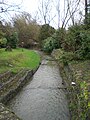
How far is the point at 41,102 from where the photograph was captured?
410 inches

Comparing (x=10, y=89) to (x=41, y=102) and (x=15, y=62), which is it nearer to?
(x=41, y=102)

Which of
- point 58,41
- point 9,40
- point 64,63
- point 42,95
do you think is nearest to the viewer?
point 42,95

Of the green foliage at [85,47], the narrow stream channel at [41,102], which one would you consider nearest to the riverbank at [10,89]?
the narrow stream channel at [41,102]

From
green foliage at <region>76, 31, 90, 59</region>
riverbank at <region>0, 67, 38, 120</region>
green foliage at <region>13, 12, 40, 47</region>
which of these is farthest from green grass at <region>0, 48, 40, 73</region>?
green foliage at <region>13, 12, 40, 47</region>

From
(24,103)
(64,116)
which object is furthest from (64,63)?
(64,116)

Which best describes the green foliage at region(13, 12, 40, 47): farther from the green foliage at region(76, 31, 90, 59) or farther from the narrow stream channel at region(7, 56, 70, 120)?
the narrow stream channel at region(7, 56, 70, 120)

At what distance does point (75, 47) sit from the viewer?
2103cm

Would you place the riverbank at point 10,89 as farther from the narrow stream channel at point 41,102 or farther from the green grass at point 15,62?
the green grass at point 15,62

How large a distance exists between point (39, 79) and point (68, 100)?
547cm

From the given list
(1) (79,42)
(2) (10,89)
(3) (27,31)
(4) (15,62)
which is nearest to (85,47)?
(1) (79,42)

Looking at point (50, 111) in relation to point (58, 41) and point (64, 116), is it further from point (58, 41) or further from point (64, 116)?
point (58, 41)

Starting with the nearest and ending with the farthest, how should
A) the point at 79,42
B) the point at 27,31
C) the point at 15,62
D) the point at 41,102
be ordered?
the point at 41,102 → the point at 15,62 → the point at 79,42 → the point at 27,31

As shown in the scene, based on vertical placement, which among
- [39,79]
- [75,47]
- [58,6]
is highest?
[58,6]

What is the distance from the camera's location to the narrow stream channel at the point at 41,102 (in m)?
8.75
